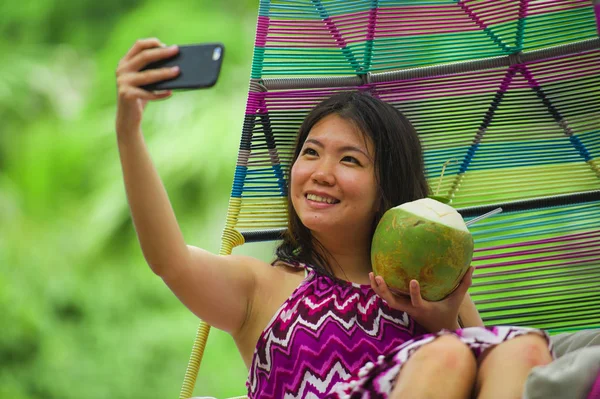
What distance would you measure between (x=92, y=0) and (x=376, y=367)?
5.61 m

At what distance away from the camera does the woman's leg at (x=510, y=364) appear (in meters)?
1.29

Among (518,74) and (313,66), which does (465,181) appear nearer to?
(518,74)

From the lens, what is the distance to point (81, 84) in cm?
629

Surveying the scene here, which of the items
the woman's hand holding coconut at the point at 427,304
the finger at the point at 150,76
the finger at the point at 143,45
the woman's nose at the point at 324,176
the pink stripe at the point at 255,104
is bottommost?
the woman's hand holding coconut at the point at 427,304

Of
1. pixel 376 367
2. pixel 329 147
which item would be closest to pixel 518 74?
pixel 329 147

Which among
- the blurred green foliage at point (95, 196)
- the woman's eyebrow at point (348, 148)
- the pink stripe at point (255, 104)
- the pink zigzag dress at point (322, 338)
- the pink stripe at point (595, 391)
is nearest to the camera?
the pink stripe at point (595, 391)

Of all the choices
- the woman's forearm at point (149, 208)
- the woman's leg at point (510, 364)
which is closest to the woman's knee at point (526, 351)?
the woman's leg at point (510, 364)

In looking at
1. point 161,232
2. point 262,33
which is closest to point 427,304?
point 161,232

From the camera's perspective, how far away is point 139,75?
4.27ft

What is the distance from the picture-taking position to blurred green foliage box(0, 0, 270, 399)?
17.7 feet

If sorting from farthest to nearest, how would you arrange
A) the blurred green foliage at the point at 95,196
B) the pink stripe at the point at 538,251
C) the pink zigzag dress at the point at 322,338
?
the blurred green foliage at the point at 95,196, the pink stripe at the point at 538,251, the pink zigzag dress at the point at 322,338

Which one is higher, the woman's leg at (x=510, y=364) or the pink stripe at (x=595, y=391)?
the pink stripe at (x=595, y=391)

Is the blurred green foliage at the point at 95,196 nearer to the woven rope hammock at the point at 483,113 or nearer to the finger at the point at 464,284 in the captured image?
the woven rope hammock at the point at 483,113

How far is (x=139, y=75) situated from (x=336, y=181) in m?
0.50
